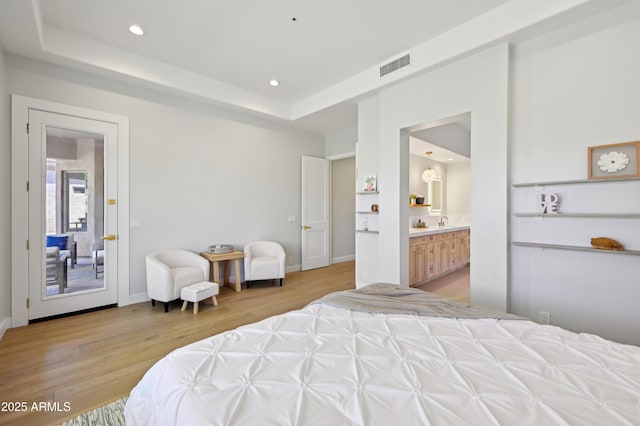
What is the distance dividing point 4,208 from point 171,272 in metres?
1.76

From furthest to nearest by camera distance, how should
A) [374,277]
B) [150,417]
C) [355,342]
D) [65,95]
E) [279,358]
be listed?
[374,277]
[65,95]
[355,342]
[279,358]
[150,417]

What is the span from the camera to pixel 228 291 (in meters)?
4.44

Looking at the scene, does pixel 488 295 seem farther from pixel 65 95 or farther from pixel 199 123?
pixel 65 95

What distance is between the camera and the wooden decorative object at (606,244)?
2303 millimetres

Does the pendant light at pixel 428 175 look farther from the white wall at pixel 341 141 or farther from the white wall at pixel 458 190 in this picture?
the white wall at pixel 341 141

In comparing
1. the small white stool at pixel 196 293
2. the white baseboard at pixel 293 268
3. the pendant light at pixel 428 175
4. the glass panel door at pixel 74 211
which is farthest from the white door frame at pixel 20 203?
the pendant light at pixel 428 175

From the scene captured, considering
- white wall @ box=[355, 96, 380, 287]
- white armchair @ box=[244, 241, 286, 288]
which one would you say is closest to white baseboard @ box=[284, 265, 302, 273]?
white armchair @ box=[244, 241, 286, 288]

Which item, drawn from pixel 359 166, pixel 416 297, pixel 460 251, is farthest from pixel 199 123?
pixel 460 251

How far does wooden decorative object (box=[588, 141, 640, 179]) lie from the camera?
2.27 metres

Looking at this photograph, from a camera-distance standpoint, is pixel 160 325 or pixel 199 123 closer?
pixel 160 325

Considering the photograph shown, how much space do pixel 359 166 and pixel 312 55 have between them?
5.63 ft

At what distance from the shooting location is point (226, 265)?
4.73m

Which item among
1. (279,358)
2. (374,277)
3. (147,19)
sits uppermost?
(147,19)

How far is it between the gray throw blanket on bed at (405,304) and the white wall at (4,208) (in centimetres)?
340
